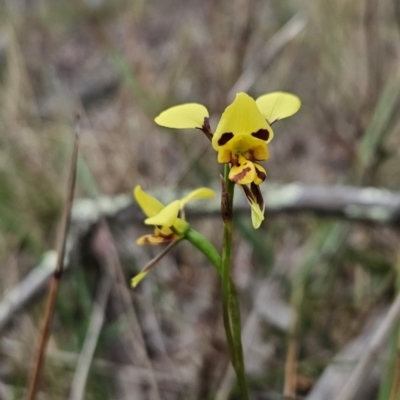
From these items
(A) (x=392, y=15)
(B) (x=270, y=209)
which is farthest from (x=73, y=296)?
(A) (x=392, y=15)

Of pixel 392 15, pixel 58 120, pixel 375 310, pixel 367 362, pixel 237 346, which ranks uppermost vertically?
pixel 392 15

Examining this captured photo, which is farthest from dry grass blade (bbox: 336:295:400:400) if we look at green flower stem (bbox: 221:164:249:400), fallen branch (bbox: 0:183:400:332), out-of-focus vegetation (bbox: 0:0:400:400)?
fallen branch (bbox: 0:183:400:332)

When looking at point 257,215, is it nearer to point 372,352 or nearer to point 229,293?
point 229,293

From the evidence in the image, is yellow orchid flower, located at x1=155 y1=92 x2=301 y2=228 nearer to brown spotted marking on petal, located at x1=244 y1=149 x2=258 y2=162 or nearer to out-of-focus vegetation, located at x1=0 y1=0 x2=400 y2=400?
brown spotted marking on petal, located at x1=244 y1=149 x2=258 y2=162

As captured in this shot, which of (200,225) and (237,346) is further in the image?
(200,225)

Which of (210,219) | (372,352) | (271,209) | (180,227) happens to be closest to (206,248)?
(180,227)

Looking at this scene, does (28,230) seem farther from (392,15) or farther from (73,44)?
(73,44)
